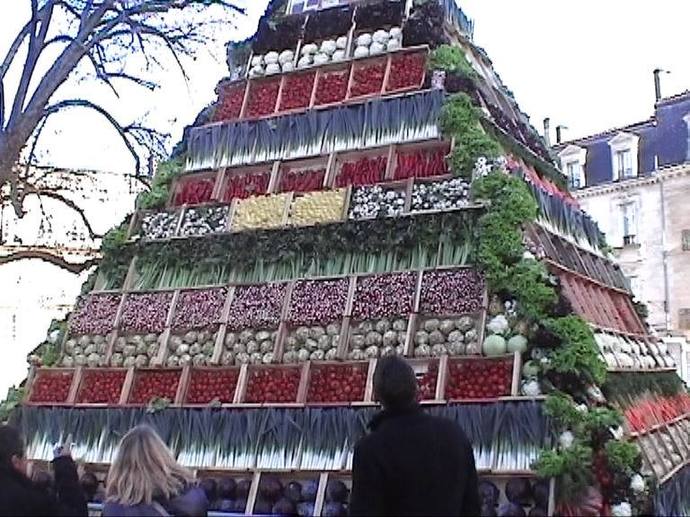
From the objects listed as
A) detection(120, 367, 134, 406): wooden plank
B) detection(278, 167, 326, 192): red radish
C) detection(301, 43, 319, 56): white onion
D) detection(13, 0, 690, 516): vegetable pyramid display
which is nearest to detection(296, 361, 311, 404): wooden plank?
detection(13, 0, 690, 516): vegetable pyramid display

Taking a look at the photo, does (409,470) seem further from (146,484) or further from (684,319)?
(684,319)

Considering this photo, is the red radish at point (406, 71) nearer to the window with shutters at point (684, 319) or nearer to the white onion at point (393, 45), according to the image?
the white onion at point (393, 45)

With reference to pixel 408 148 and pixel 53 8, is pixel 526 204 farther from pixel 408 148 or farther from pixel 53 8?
pixel 53 8

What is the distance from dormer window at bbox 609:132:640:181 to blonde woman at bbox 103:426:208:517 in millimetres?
28464

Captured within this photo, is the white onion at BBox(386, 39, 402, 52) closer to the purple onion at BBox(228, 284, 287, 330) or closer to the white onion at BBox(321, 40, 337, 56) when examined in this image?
the white onion at BBox(321, 40, 337, 56)

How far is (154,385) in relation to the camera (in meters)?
10.3

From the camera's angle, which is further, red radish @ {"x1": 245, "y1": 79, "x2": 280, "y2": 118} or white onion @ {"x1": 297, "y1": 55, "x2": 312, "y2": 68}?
white onion @ {"x1": 297, "y1": 55, "x2": 312, "y2": 68}

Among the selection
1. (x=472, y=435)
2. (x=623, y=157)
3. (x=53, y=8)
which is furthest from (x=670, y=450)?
(x=623, y=157)

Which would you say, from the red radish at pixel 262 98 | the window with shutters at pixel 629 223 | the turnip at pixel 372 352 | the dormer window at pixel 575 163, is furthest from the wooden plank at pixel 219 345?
the dormer window at pixel 575 163

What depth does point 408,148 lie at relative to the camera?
1080 cm

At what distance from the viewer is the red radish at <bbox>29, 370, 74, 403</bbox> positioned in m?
11.0

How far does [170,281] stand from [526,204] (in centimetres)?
468

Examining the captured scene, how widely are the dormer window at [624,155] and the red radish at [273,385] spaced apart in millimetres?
23786

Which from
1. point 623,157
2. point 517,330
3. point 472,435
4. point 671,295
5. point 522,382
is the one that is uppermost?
point 623,157
